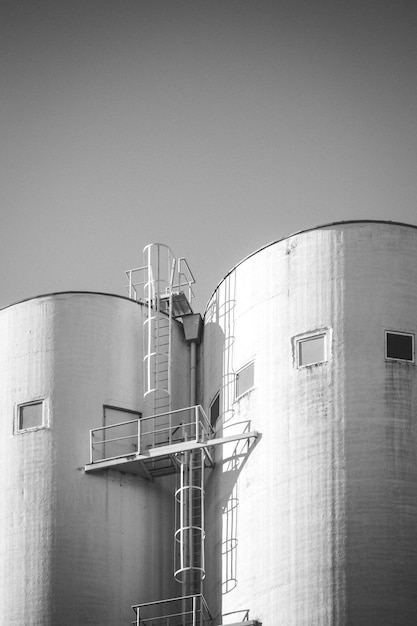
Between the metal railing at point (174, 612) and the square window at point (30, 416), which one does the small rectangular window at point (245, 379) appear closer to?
the metal railing at point (174, 612)

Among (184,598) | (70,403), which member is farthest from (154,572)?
(70,403)

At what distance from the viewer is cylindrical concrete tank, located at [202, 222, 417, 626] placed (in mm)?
41906

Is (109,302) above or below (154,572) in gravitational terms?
above

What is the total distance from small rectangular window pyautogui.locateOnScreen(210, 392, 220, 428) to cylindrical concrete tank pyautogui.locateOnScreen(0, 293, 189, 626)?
5.91 ft

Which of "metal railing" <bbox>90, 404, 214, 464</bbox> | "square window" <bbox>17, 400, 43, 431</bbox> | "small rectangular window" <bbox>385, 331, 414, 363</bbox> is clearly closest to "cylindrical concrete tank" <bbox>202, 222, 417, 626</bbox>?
"small rectangular window" <bbox>385, 331, 414, 363</bbox>

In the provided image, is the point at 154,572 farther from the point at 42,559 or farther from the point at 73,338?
the point at 73,338

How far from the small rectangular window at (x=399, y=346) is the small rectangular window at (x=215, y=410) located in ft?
20.0

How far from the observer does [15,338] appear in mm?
49688

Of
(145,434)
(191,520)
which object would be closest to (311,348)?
(191,520)

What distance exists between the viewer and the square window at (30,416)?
4850cm

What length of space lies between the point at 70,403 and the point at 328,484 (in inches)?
363

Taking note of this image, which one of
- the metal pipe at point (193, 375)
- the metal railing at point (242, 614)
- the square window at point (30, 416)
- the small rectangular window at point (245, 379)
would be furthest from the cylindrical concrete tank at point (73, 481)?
the metal railing at point (242, 614)

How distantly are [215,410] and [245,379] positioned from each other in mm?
2141

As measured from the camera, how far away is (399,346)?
44.0 meters
